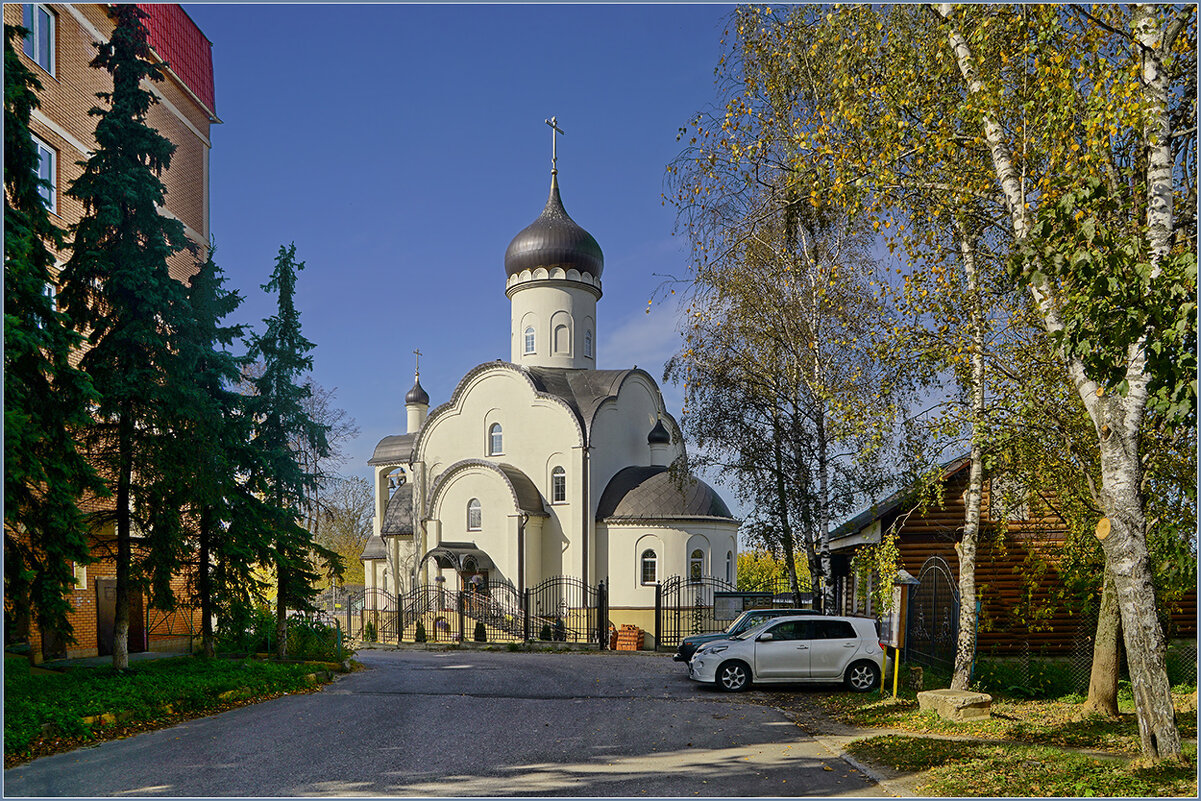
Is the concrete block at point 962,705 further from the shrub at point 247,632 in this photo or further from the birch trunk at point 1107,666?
the shrub at point 247,632

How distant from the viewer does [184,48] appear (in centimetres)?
2402

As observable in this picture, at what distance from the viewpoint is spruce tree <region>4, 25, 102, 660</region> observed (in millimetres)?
10898

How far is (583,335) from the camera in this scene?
129ft

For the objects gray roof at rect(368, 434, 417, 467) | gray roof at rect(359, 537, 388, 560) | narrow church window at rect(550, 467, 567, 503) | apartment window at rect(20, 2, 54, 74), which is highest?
apartment window at rect(20, 2, 54, 74)

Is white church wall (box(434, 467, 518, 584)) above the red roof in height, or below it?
below

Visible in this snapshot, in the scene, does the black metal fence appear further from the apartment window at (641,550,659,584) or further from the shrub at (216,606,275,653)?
the shrub at (216,606,275,653)

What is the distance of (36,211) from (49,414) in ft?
8.90

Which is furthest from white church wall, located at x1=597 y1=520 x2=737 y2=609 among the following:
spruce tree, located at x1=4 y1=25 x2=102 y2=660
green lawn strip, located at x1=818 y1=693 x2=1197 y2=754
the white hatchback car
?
spruce tree, located at x1=4 y1=25 x2=102 y2=660

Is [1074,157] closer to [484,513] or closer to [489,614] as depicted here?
[489,614]

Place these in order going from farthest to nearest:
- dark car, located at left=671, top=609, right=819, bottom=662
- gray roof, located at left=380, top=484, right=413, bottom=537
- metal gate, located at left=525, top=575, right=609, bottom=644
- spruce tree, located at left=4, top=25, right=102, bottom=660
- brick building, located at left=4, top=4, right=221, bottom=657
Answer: gray roof, located at left=380, top=484, right=413, bottom=537 → metal gate, located at left=525, top=575, right=609, bottom=644 → dark car, located at left=671, top=609, right=819, bottom=662 → brick building, located at left=4, top=4, right=221, bottom=657 → spruce tree, located at left=4, top=25, right=102, bottom=660

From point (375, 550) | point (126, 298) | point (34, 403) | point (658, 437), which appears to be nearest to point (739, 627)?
point (126, 298)

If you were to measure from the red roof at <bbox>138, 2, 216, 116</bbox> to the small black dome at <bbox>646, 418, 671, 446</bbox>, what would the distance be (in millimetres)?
20723

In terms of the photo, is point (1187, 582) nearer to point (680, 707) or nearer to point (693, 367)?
point (680, 707)

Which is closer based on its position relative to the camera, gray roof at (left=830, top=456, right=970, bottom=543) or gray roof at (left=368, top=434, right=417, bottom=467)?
gray roof at (left=830, top=456, right=970, bottom=543)
